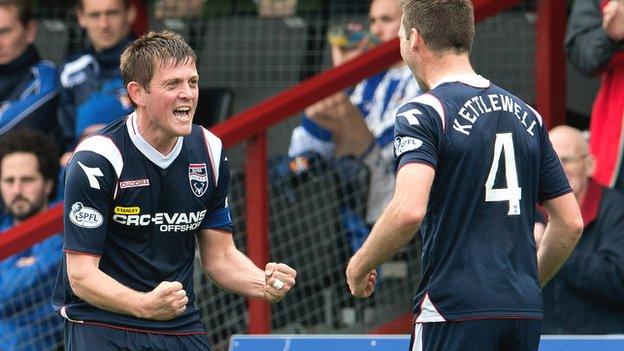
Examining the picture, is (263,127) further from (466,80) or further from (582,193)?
(466,80)

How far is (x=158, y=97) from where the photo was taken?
535 centimetres

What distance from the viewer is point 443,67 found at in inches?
199

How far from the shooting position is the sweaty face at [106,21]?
28.7ft

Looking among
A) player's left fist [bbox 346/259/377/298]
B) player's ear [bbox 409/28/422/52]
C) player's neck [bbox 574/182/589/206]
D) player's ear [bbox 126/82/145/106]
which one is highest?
player's ear [bbox 409/28/422/52]

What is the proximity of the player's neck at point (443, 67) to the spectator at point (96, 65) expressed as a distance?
3799mm

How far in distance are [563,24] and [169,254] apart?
3454 millimetres

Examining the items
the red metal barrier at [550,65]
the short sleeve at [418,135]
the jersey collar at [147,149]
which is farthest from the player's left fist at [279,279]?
the red metal barrier at [550,65]

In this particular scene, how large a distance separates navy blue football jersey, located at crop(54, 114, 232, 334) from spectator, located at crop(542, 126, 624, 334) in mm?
2217

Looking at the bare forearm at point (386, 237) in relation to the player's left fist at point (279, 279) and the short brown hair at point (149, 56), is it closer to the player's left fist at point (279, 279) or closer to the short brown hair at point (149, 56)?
the player's left fist at point (279, 279)

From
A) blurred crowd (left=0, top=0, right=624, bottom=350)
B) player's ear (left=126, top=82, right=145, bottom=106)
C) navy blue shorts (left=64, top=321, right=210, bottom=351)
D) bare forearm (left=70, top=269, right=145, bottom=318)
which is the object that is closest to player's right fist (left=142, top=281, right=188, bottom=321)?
bare forearm (left=70, top=269, right=145, bottom=318)

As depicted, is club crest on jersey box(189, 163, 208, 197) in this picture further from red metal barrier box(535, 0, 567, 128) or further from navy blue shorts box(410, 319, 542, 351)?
red metal barrier box(535, 0, 567, 128)

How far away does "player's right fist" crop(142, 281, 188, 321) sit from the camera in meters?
5.04

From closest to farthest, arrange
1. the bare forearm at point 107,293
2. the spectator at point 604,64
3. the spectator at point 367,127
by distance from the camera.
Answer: the bare forearm at point 107,293, the spectator at point 604,64, the spectator at point 367,127

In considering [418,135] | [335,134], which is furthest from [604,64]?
[418,135]
